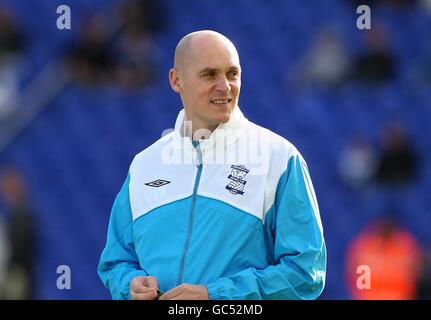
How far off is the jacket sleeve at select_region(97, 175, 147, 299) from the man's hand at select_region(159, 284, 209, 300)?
0.25m

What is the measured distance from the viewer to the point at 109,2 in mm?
9414

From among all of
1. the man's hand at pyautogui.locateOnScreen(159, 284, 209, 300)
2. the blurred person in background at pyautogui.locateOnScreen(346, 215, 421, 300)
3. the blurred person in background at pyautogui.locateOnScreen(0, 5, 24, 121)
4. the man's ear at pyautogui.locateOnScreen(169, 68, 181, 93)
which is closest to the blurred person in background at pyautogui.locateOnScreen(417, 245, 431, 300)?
the blurred person in background at pyautogui.locateOnScreen(346, 215, 421, 300)

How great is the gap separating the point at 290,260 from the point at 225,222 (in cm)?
22

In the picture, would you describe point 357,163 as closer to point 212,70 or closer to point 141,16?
point 141,16

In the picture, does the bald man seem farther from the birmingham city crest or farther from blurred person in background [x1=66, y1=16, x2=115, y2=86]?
blurred person in background [x1=66, y1=16, x2=115, y2=86]

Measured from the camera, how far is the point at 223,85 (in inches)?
121

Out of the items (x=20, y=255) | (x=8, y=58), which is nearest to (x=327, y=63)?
(x=8, y=58)

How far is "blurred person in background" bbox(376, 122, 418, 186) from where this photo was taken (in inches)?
317

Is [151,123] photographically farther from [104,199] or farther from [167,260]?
[167,260]

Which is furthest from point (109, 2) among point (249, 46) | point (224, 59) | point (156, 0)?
point (224, 59)

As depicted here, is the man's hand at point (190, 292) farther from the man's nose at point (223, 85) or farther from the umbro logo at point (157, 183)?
the man's nose at point (223, 85)

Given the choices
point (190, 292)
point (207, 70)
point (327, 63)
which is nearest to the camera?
point (190, 292)

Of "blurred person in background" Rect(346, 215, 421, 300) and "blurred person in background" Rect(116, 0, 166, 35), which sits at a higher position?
"blurred person in background" Rect(116, 0, 166, 35)

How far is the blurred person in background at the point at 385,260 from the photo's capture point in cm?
728
